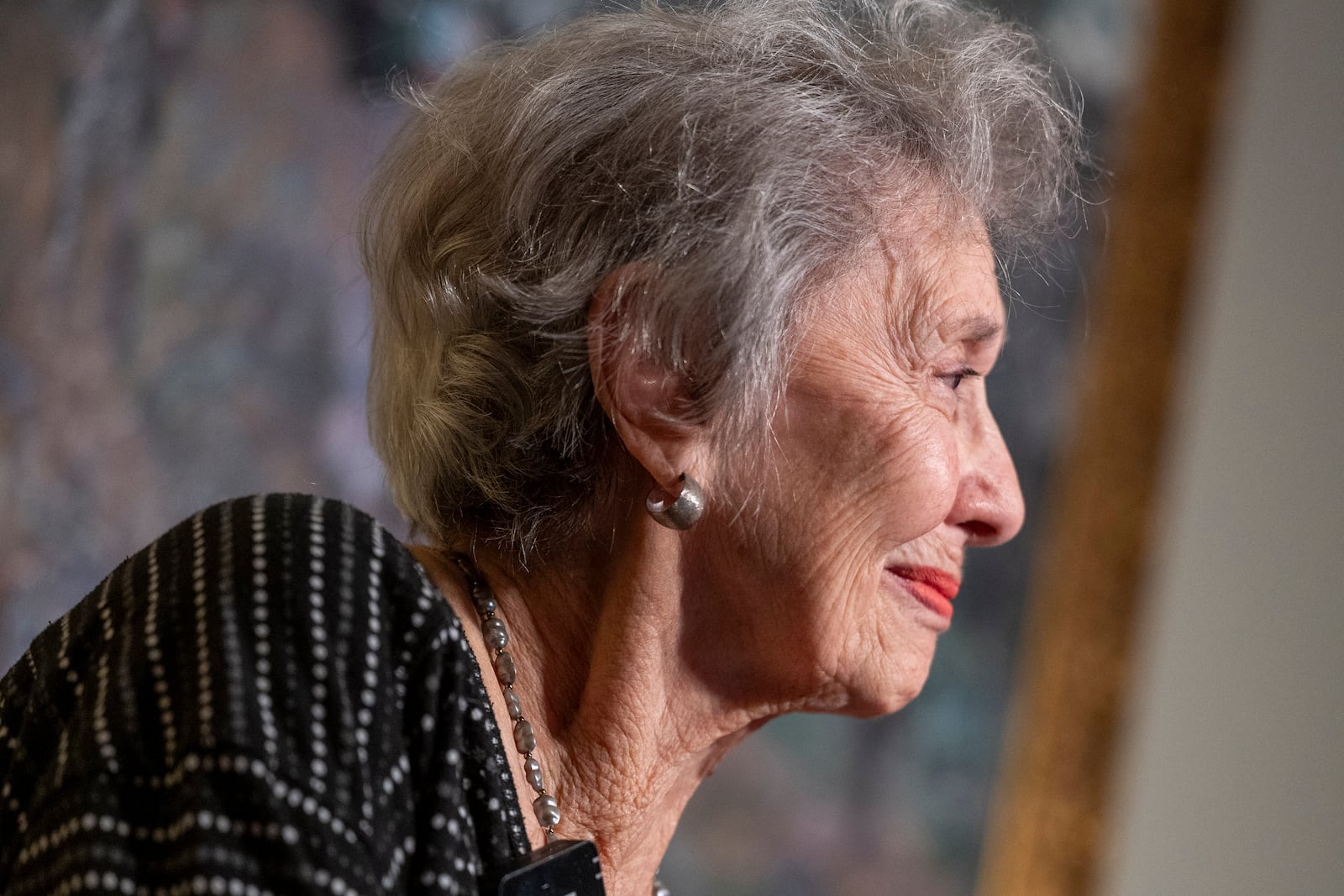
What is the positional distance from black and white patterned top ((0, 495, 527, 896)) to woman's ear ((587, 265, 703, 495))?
238 millimetres

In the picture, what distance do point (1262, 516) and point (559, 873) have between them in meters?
1.95

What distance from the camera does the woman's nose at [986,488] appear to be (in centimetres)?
125

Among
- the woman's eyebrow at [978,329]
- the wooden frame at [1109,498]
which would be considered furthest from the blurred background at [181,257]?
the wooden frame at [1109,498]

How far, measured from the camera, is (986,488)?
49.7 inches

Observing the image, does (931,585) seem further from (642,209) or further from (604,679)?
(642,209)

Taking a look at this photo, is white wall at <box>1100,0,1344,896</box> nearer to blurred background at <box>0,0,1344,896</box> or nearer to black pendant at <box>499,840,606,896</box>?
blurred background at <box>0,0,1344,896</box>

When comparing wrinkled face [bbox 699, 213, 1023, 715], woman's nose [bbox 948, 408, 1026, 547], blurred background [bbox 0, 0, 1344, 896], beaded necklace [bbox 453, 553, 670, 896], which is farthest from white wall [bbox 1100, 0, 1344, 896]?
beaded necklace [bbox 453, 553, 670, 896]

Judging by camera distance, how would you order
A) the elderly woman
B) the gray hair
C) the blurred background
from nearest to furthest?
the elderly woman → the gray hair → the blurred background

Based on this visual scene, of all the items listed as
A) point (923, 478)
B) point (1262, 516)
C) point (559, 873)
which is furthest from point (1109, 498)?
point (559, 873)

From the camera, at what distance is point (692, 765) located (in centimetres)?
123

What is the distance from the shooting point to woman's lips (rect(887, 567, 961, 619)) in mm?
1220

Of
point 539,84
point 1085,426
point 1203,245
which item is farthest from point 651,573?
point 1203,245

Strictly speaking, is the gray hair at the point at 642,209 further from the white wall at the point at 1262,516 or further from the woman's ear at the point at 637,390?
the white wall at the point at 1262,516

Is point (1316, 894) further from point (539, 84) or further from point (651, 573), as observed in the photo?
point (539, 84)
